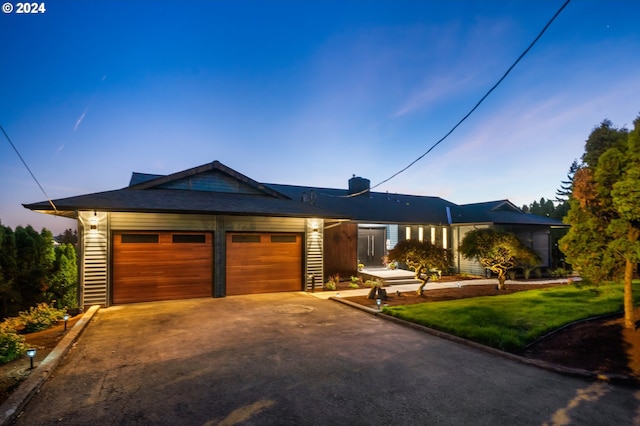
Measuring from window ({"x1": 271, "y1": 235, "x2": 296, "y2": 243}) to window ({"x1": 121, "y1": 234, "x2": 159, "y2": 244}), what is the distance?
445 centimetres

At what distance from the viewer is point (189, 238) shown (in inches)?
441

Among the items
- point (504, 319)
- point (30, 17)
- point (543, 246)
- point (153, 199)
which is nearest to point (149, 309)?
point (153, 199)

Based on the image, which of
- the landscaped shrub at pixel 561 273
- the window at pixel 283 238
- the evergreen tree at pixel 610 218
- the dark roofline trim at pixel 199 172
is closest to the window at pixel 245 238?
the window at pixel 283 238

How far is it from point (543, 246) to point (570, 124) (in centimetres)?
896

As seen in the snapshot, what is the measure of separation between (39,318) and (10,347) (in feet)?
8.86

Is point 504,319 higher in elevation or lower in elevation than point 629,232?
lower

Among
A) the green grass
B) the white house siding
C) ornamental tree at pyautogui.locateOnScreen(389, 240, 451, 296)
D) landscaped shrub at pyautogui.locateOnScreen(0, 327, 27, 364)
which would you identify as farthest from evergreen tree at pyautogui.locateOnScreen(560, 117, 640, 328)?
landscaped shrub at pyautogui.locateOnScreen(0, 327, 27, 364)

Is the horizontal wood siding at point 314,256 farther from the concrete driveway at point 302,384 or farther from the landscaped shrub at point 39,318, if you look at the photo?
the landscaped shrub at point 39,318

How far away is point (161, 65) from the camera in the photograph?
44.4 ft

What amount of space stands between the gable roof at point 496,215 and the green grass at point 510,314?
23.7ft

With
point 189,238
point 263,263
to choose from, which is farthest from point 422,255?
point 189,238

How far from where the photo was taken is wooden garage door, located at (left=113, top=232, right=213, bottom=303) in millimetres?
10281

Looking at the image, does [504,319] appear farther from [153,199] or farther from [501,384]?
[153,199]

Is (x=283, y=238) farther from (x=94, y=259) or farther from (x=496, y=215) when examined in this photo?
(x=496, y=215)
